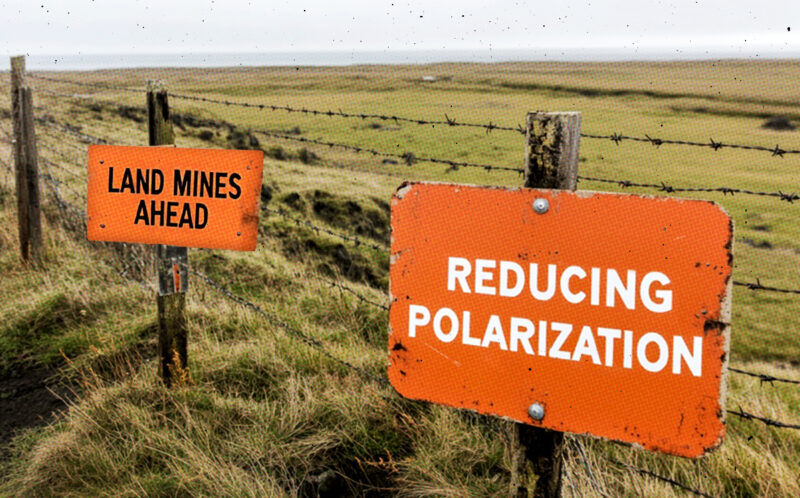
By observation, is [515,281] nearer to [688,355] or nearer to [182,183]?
[688,355]

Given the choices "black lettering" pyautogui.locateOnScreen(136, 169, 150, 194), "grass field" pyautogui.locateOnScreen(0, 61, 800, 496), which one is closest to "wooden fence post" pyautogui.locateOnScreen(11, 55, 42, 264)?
"grass field" pyautogui.locateOnScreen(0, 61, 800, 496)

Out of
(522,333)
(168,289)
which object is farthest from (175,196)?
(522,333)

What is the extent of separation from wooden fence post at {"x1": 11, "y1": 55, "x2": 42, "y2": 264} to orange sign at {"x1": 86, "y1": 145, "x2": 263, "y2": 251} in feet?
10.9

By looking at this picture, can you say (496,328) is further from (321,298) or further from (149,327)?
(321,298)

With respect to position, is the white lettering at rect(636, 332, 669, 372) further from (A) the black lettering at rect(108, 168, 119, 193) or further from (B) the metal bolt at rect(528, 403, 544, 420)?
(A) the black lettering at rect(108, 168, 119, 193)

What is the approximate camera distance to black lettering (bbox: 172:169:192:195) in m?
3.33

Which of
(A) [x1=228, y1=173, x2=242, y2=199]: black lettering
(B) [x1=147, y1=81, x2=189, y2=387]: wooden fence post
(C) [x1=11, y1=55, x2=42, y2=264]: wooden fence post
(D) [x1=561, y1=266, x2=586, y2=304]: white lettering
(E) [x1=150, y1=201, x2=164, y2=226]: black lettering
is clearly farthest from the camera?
(C) [x1=11, y1=55, x2=42, y2=264]: wooden fence post

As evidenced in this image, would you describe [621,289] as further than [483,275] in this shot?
No

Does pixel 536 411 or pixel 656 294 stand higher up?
pixel 656 294

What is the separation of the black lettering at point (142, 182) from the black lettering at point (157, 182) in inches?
1.4

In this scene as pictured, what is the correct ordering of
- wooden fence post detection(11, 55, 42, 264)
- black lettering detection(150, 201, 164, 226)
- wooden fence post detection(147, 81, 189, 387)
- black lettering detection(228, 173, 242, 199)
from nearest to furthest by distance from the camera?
black lettering detection(228, 173, 242, 199) < black lettering detection(150, 201, 164, 226) < wooden fence post detection(147, 81, 189, 387) < wooden fence post detection(11, 55, 42, 264)

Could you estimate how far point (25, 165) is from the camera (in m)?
6.23

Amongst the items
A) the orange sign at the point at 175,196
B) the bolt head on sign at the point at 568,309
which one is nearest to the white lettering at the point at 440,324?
the bolt head on sign at the point at 568,309

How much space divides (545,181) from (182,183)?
212cm
